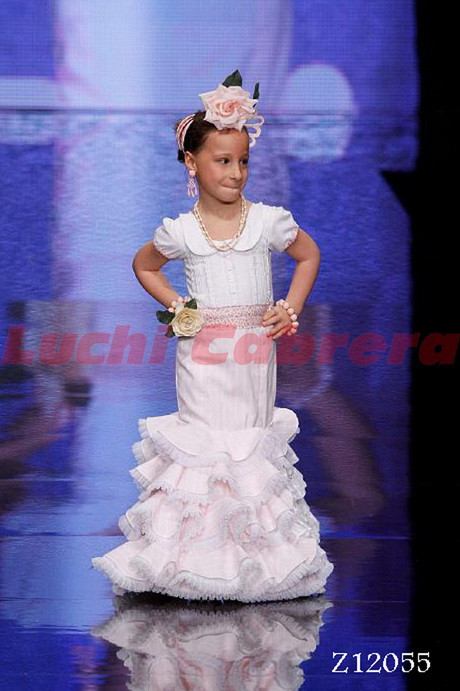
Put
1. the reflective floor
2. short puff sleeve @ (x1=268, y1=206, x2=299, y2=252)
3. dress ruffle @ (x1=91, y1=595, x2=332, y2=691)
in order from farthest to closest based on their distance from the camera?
short puff sleeve @ (x1=268, y1=206, x2=299, y2=252) → the reflective floor → dress ruffle @ (x1=91, y1=595, x2=332, y2=691)

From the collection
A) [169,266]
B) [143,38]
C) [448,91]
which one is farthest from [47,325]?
[448,91]

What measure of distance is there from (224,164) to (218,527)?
3.36 feet

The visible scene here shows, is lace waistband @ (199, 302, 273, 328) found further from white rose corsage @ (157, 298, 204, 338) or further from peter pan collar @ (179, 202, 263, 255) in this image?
peter pan collar @ (179, 202, 263, 255)

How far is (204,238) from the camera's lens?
4434 mm

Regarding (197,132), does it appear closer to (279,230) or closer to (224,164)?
(224,164)

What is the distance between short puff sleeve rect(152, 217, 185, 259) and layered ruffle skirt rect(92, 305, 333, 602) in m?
0.20

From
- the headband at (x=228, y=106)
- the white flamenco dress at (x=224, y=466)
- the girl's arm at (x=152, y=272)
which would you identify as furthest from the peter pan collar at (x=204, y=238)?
the headband at (x=228, y=106)

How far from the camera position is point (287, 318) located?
4.44m

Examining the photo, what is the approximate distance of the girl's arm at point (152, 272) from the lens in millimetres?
4543

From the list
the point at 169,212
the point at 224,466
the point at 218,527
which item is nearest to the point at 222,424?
the point at 224,466

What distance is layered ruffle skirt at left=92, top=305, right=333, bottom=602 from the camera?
13.9 feet

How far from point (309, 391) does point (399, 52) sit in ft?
12.7

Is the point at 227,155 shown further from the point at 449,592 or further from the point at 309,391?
the point at 309,391

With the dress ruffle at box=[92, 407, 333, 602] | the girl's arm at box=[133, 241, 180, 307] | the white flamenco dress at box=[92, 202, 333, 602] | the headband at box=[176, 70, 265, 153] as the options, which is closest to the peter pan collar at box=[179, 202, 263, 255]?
the white flamenco dress at box=[92, 202, 333, 602]
